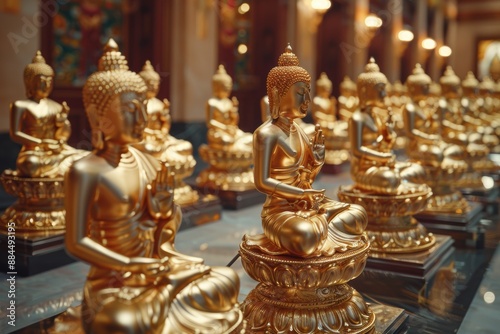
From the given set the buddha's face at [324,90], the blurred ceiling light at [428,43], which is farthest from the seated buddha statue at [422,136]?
the blurred ceiling light at [428,43]

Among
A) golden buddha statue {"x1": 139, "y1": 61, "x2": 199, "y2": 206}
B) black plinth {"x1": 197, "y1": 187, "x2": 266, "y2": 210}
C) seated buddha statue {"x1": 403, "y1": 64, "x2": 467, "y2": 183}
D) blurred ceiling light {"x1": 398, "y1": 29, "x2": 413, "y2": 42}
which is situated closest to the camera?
seated buddha statue {"x1": 403, "y1": 64, "x2": 467, "y2": 183}

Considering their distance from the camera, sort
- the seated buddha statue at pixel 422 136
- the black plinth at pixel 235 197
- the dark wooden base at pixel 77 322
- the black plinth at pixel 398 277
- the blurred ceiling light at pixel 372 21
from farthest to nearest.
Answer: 1. the blurred ceiling light at pixel 372 21
2. the black plinth at pixel 235 197
3. the seated buddha statue at pixel 422 136
4. the black plinth at pixel 398 277
5. the dark wooden base at pixel 77 322

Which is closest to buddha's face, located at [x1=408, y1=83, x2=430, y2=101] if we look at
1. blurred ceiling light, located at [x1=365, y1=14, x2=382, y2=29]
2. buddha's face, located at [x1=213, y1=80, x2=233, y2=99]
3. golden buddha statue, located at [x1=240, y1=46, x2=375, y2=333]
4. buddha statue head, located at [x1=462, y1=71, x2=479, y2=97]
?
buddha's face, located at [x1=213, y1=80, x2=233, y2=99]

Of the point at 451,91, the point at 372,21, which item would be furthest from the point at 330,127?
the point at 372,21

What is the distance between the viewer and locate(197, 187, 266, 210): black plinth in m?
5.38

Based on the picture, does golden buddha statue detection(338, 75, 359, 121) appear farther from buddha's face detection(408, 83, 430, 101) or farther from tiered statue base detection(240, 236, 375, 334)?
tiered statue base detection(240, 236, 375, 334)

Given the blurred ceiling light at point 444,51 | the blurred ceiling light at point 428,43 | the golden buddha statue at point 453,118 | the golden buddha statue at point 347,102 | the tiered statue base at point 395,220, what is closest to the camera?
the tiered statue base at point 395,220

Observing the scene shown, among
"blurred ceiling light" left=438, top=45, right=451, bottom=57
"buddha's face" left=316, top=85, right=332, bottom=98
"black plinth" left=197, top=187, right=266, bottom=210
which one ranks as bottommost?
"black plinth" left=197, top=187, right=266, bottom=210

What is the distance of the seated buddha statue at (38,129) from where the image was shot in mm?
3646

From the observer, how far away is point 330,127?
8.03m

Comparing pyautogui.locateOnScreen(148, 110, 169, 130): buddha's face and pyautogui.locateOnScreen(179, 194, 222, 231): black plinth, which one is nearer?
pyautogui.locateOnScreen(179, 194, 222, 231): black plinth

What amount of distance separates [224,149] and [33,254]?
2577 millimetres

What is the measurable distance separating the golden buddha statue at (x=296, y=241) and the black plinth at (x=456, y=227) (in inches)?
76.0

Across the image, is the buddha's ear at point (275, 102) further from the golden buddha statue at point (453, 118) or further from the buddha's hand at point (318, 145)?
the golden buddha statue at point (453, 118)
